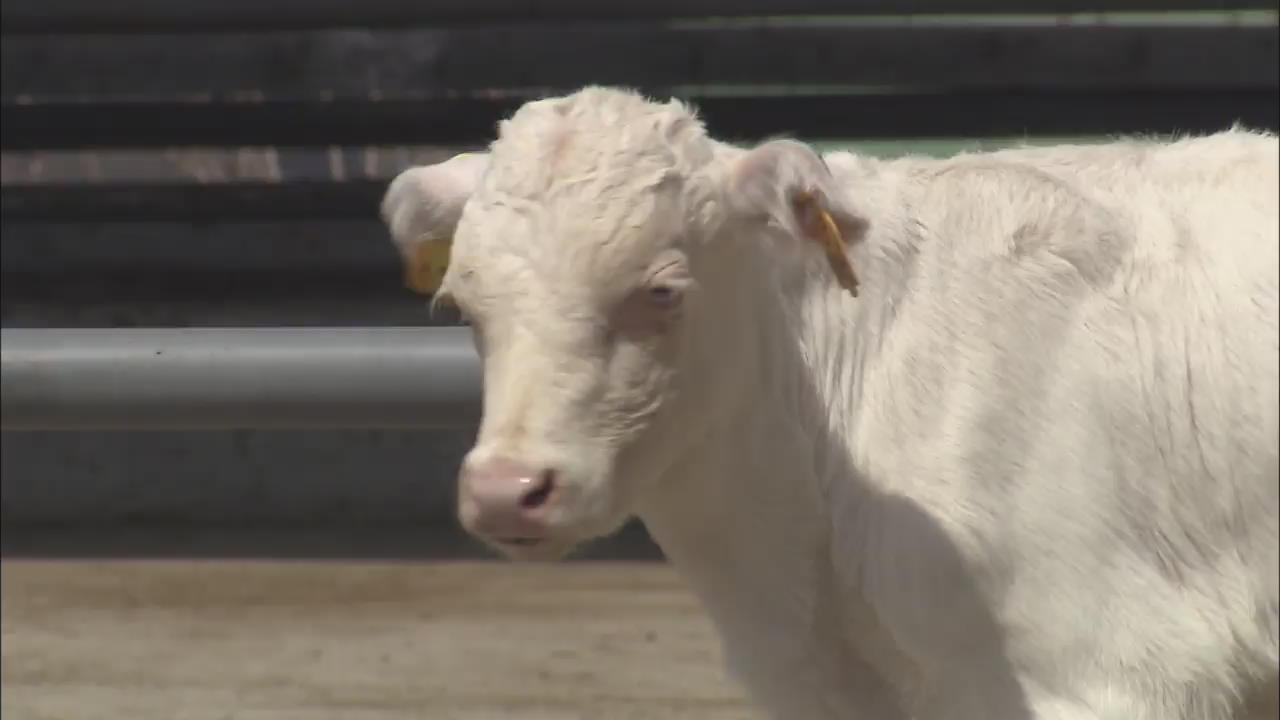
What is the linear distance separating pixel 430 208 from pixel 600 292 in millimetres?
344

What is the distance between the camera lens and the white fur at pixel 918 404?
4.88 feet

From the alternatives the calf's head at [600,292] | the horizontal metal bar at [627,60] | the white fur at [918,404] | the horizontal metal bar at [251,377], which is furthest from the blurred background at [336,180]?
the calf's head at [600,292]

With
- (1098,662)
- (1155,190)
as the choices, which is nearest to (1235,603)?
(1098,662)

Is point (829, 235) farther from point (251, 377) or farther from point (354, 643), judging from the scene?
point (354, 643)

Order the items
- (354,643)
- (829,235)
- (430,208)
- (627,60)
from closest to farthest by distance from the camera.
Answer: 1. (829,235)
2. (430,208)
3. (354,643)
4. (627,60)

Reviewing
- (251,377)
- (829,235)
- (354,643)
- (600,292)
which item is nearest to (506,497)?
(600,292)

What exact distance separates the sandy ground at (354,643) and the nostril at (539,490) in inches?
56.8

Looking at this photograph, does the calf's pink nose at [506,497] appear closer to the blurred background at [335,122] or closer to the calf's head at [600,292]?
the calf's head at [600,292]

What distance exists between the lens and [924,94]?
Result: 14.3 feet

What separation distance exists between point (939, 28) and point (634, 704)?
241 cm

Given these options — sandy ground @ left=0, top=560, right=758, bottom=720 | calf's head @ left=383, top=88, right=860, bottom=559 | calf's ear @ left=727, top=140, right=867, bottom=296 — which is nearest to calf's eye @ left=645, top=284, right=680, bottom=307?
calf's head @ left=383, top=88, right=860, bottom=559

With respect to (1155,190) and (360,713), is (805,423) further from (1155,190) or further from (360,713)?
(360,713)

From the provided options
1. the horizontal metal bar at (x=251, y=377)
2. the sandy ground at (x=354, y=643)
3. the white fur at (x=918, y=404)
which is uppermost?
the white fur at (x=918, y=404)

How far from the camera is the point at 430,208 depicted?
5.61ft
